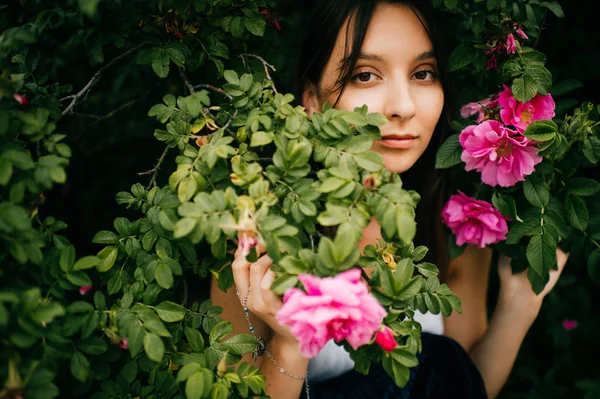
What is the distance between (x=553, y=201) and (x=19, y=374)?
141cm

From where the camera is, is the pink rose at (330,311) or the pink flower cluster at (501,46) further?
the pink flower cluster at (501,46)

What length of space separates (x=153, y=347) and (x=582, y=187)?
4.15ft

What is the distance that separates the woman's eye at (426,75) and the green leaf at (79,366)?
121cm

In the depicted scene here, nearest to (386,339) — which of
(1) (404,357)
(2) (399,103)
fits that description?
(1) (404,357)

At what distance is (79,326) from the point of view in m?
1.02

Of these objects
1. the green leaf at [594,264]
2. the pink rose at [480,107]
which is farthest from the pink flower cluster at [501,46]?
the green leaf at [594,264]

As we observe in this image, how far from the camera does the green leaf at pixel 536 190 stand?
1.43 m

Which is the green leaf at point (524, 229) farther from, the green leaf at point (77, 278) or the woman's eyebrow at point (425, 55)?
the green leaf at point (77, 278)

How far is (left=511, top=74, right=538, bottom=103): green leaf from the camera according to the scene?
1.36 m

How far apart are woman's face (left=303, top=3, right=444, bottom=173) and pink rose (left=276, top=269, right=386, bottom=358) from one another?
2.53 ft

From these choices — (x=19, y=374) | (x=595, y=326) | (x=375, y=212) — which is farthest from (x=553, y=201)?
(x=19, y=374)

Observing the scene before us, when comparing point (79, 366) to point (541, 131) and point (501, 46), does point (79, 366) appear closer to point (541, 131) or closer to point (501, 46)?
point (541, 131)

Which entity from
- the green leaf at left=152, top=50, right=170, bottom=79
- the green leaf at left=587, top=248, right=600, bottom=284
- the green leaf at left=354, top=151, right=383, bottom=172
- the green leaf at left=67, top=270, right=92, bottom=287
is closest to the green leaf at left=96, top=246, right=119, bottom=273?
the green leaf at left=67, top=270, right=92, bottom=287

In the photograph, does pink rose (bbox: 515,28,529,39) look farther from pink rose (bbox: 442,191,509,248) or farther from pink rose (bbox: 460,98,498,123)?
pink rose (bbox: 442,191,509,248)
